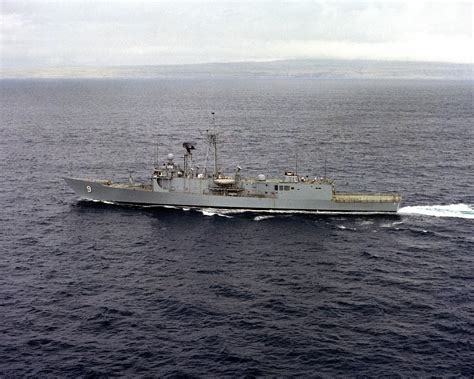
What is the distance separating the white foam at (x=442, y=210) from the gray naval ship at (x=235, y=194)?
276 cm

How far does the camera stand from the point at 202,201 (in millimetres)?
85250

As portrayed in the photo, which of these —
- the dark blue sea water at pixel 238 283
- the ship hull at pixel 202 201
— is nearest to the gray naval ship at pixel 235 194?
the ship hull at pixel 202 201

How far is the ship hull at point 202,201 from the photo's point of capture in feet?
269

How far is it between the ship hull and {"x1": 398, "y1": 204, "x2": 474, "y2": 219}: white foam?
276 centimetres

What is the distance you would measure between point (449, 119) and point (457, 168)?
8587 centimetres

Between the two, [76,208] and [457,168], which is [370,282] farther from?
[457,168]

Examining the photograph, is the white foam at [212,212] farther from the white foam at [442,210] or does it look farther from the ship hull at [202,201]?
the white foam at [442,210]

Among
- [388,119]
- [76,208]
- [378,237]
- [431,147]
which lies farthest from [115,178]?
[388,119]

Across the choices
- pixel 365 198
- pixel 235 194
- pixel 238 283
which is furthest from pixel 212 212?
pixel 238 283

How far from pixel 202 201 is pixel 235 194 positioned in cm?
529

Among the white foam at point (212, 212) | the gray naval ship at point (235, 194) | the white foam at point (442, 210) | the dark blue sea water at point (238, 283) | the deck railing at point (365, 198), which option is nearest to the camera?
the dark blue sea water at point (238, 283)

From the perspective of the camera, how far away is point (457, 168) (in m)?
107

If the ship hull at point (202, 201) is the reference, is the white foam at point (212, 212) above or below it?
below

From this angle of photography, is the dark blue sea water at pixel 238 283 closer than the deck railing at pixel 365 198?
Yes
